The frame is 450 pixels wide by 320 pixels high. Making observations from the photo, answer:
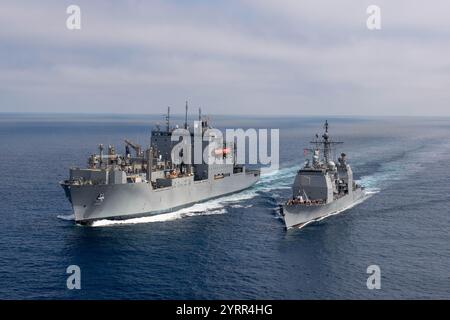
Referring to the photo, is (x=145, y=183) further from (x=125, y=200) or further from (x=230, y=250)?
(x=230, y=250)

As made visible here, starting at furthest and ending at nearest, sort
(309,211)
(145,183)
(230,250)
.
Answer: (145,183) < (309,211) < (230,250)

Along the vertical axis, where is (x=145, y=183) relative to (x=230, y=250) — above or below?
above

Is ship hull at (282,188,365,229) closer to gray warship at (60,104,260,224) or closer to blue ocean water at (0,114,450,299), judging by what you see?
blue ocean water at (0,114,450,299)

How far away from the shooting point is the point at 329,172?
62844mm

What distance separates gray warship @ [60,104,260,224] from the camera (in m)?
53.1

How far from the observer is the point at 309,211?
54062mm

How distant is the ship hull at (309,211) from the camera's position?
51.5 meters

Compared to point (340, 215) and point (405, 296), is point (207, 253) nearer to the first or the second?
point (405, 296)

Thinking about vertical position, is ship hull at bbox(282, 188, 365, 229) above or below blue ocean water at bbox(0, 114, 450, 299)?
above

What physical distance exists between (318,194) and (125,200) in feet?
74.1

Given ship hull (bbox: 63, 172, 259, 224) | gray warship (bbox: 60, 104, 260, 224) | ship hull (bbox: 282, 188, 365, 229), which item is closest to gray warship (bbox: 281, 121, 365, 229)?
ship hull (bbox: 282, 188, 365, 229)

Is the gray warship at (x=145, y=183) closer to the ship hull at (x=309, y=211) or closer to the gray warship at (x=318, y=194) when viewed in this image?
Result: the gray warship at (x=318, y=194)

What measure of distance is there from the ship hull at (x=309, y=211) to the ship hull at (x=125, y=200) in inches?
632

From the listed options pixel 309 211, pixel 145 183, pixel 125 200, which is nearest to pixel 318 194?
pixel 309 211
